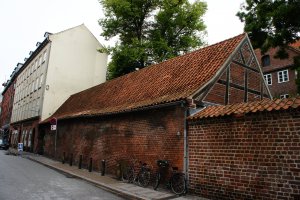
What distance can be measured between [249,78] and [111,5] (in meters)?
17.3

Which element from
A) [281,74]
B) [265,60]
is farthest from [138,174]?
[265,60]

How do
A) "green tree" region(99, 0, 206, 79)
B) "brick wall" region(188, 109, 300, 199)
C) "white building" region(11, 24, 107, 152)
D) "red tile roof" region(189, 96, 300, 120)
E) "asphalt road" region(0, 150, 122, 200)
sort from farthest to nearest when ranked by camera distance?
"white building" region(11, 24, 107, 152), "green tree" region(99, 0, 206, 79), "asphalt road" region(0, 150, 122, 200), "red tile roof" region(189, 96, 300, 120), "brick wall" region(188, 109, 300, 199)

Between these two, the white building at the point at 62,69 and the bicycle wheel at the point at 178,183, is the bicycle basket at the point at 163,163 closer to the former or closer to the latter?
the bicycle wheel at the point at 178,183

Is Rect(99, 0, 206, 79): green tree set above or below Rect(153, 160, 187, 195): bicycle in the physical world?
above

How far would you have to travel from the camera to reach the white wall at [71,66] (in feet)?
101

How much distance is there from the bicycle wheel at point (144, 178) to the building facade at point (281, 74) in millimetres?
26039

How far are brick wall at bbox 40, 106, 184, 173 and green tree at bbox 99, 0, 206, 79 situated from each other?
9.43 meters

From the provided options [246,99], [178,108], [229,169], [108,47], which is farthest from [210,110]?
[108,47]

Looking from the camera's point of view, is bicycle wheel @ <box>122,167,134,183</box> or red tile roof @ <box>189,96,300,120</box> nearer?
red tile roof @ <box>189,96,300,120</box>

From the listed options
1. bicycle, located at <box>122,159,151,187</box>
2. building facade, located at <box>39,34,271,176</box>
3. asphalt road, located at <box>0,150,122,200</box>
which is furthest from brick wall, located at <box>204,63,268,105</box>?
asphalt road, located at <box>0,150,122,200</box>

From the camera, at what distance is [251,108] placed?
29.9 ft

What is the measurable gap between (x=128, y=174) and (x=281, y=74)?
92.0 ft

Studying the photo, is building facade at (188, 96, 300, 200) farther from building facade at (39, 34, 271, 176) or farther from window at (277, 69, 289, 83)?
window at (277, 69, 289, 83)

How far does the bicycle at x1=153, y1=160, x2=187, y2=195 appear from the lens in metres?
10.5
